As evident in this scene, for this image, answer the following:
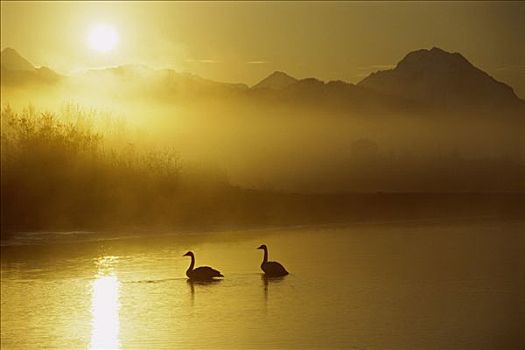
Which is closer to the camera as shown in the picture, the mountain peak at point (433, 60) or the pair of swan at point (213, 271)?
the pair of swan at point (213, 271)

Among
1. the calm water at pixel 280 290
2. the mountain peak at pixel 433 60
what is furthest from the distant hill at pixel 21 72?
the mountain peak at pixel 433 60

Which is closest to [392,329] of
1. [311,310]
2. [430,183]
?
[311,310]

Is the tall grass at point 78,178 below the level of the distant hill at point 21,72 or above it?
below

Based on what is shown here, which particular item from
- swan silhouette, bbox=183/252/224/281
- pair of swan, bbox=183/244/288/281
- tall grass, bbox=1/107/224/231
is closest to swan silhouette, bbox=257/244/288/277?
pair of swan, bbox=183/244/288/281

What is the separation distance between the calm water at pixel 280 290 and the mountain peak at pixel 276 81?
0.88m

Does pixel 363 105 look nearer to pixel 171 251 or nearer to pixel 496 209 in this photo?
pixel 496 209

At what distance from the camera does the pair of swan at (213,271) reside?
4.80m

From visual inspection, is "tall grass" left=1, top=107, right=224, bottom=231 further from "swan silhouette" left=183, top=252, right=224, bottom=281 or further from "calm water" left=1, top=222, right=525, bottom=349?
"swan silhouette" left=183, top=252, right=224, bottom=281

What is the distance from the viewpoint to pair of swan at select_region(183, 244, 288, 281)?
480cm

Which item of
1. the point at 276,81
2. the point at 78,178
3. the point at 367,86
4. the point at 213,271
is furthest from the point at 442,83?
the point at 78,178

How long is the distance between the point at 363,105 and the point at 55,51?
65.6 inches

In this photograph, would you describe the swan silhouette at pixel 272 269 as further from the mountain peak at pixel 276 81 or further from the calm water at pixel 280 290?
the mountain peak at pixel 276 81

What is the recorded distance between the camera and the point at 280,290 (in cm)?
476

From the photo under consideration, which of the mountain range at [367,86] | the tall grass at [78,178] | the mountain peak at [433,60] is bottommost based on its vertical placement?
the tall grass at [78,178]
